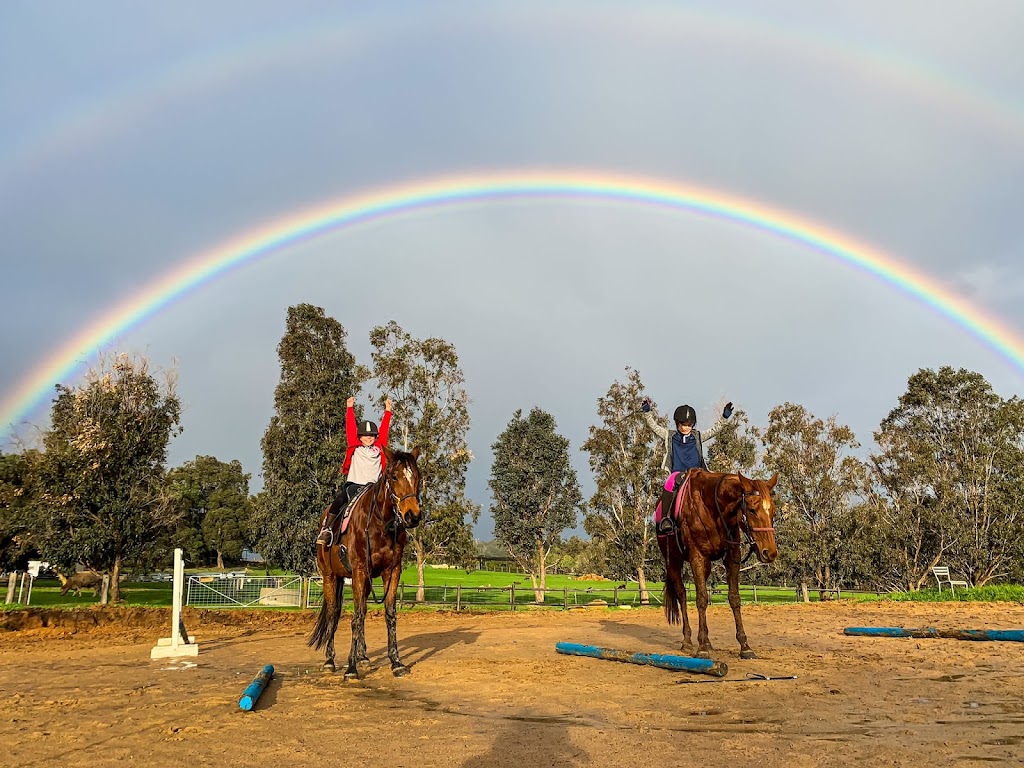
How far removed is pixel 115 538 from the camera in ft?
98.9

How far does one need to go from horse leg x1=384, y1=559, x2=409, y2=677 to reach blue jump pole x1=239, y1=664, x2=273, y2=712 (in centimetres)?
188

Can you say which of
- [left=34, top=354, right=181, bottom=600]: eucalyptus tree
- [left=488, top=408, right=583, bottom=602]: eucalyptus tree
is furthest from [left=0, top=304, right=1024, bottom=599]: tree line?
[left=488, top=408, right=583, bottom=602]: eucalyptus tree

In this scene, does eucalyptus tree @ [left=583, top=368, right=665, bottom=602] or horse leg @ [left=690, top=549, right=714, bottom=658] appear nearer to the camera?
horse leg @ [left=690, top=549, right=714, bottom=658]

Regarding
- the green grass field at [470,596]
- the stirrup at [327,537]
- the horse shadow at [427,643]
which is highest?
the stirrup at [327,537]

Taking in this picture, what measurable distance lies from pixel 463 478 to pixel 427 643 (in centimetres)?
2288

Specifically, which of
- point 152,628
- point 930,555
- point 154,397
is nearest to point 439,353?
point 154,397

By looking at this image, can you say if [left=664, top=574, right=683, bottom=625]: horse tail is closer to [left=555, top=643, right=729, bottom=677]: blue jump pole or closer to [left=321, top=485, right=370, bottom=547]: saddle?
[left=555, top=643, right=729, bottom=677]: blue jump pole

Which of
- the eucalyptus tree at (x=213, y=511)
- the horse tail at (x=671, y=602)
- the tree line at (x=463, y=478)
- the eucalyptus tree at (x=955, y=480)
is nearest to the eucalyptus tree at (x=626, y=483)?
the tree line at (x=463, y=478)

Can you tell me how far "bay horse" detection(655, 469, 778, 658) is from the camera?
9398mm

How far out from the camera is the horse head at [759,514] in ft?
29.8

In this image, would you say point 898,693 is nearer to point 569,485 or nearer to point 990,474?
point 990,474

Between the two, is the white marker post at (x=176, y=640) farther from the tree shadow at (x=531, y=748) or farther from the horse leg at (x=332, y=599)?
the tree shadow at (x=531, y=748)

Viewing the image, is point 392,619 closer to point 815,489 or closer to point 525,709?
point 525,709

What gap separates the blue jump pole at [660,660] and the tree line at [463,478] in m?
24.2
